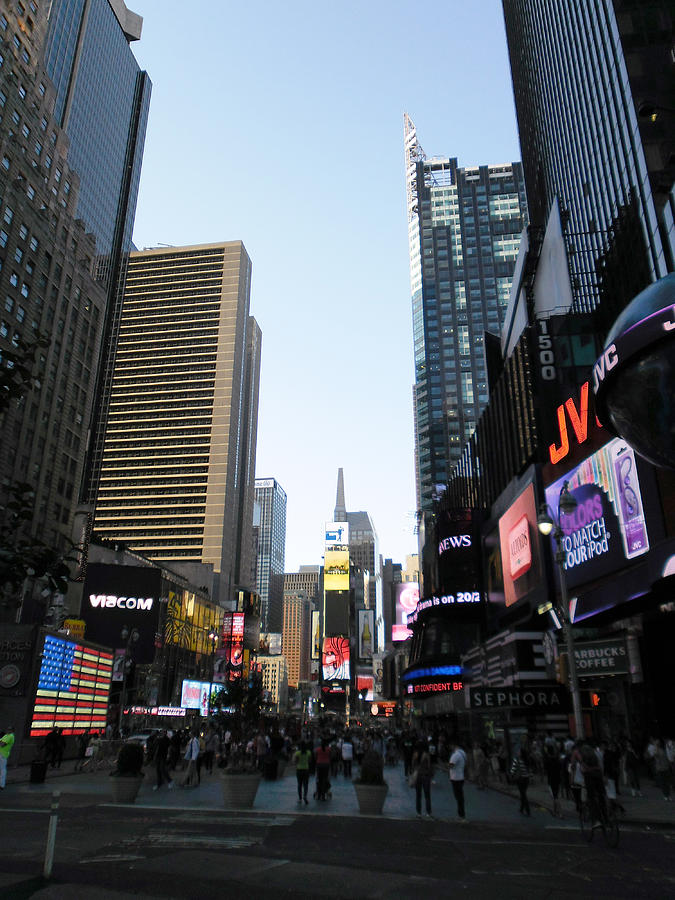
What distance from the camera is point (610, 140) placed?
50562 millimetres

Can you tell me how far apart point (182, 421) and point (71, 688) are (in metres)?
148

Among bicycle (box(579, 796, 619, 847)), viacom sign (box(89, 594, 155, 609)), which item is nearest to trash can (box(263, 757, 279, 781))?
bicycle (box(579, 796, 619, 847))

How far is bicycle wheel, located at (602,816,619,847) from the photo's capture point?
40.3ft

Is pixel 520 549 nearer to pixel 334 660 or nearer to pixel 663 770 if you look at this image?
pixel 663 770

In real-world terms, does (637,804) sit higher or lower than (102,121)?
lower

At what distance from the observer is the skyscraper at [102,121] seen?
12706cm

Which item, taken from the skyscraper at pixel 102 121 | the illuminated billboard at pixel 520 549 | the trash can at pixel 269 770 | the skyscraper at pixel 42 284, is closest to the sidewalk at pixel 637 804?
the trash can at pixel 269 770

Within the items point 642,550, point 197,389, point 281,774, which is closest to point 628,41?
point 642,550

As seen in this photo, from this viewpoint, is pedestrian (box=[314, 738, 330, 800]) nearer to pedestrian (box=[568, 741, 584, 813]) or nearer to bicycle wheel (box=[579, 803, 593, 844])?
pedestrian (box=[568, 741, 584, 813])

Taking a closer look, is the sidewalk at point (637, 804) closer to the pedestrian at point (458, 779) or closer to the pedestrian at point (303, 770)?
the pedestrian at point (458, 779)

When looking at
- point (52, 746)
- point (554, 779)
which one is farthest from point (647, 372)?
point (52, 746)

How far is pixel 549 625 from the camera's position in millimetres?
40469

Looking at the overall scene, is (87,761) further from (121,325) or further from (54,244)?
(121,325)

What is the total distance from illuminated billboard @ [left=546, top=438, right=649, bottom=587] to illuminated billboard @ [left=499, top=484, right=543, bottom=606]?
246 inches
